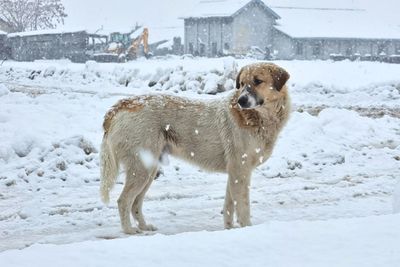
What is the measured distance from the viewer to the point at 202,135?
19.3ft

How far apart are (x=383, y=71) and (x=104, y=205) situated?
66.1ft

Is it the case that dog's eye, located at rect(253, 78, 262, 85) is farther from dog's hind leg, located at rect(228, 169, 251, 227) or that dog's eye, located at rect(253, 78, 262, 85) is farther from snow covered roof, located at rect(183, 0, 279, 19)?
snow covered roof, located at rect(183, 0, 279, 19)

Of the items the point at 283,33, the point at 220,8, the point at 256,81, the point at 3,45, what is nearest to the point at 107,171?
the point at 256,81

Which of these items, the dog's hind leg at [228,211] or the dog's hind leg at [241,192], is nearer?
the dog's hind leg at [241,192]

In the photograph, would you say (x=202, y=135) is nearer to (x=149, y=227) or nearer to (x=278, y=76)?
(x=278, y=76)

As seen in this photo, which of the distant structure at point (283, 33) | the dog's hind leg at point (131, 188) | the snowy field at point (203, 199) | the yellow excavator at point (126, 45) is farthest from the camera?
the distant structure at point (283, 33)

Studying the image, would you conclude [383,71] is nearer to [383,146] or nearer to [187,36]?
[383,146]

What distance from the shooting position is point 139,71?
25953 mm

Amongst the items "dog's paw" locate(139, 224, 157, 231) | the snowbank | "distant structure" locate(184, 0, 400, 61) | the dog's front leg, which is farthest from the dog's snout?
"distant structure" locate(184, 0, 400, 61)

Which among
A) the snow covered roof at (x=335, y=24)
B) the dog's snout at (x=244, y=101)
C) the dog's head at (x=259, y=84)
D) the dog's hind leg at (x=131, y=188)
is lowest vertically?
the dog's hind leg at (x=131, y=188)

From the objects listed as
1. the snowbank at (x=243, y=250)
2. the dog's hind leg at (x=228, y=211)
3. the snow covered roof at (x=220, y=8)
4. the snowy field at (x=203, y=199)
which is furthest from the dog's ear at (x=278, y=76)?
the snow covered roof at (x=220, y=8)

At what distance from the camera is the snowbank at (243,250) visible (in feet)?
9.96

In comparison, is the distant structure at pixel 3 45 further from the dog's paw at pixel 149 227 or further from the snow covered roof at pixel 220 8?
the dog's paw at pixel 149 227

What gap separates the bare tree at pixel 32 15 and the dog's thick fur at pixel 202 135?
186ft
